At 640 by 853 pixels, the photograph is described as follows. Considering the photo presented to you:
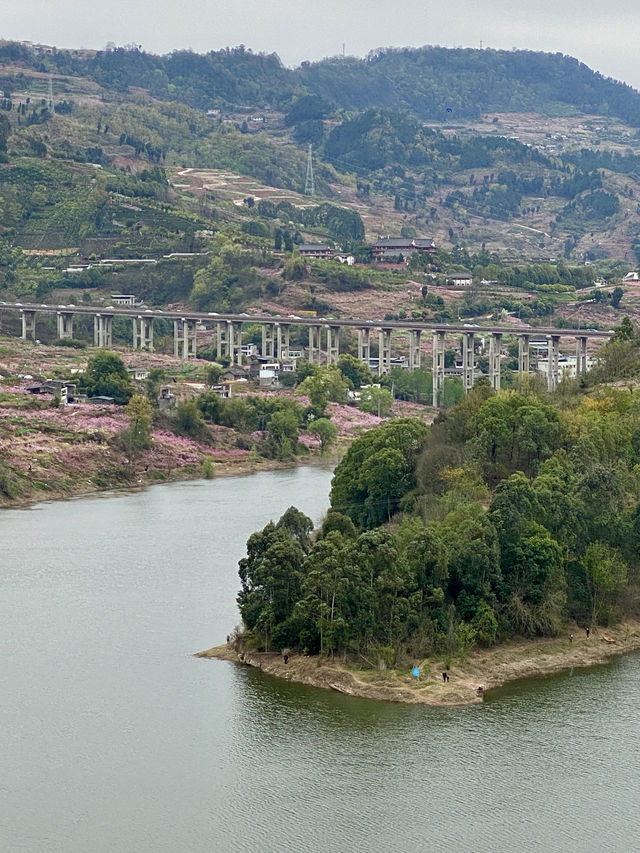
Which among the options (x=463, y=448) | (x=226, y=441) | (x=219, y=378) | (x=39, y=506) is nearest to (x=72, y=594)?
(x=463, y=448)

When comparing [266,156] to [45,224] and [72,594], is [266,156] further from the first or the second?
[72,594]

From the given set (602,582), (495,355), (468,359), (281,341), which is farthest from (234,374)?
(602,582)

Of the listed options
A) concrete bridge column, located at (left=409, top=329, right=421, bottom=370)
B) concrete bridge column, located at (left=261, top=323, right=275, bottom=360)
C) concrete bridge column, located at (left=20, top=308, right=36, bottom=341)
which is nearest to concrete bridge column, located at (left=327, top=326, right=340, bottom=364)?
concrete bridge column, located at (left=261, top=323, right=275, bottom=360)

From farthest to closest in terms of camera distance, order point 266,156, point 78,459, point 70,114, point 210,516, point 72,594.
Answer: point 266,156, point 70,114, point 78,459, point 210,516, point 72,594

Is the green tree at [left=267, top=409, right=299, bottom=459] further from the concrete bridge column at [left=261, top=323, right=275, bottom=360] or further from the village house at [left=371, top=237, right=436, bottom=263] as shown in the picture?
the village house at [left=371, top=237, right=436, bottom=263]

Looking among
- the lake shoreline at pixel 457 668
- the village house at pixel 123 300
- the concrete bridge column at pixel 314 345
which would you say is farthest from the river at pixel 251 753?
the village house at pixel 123 300

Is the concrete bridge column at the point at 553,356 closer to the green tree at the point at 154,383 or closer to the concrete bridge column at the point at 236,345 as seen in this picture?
the concrete bridge column at the point at 236,345

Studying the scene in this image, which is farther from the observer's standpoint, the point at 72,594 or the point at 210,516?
the point at 210,516
